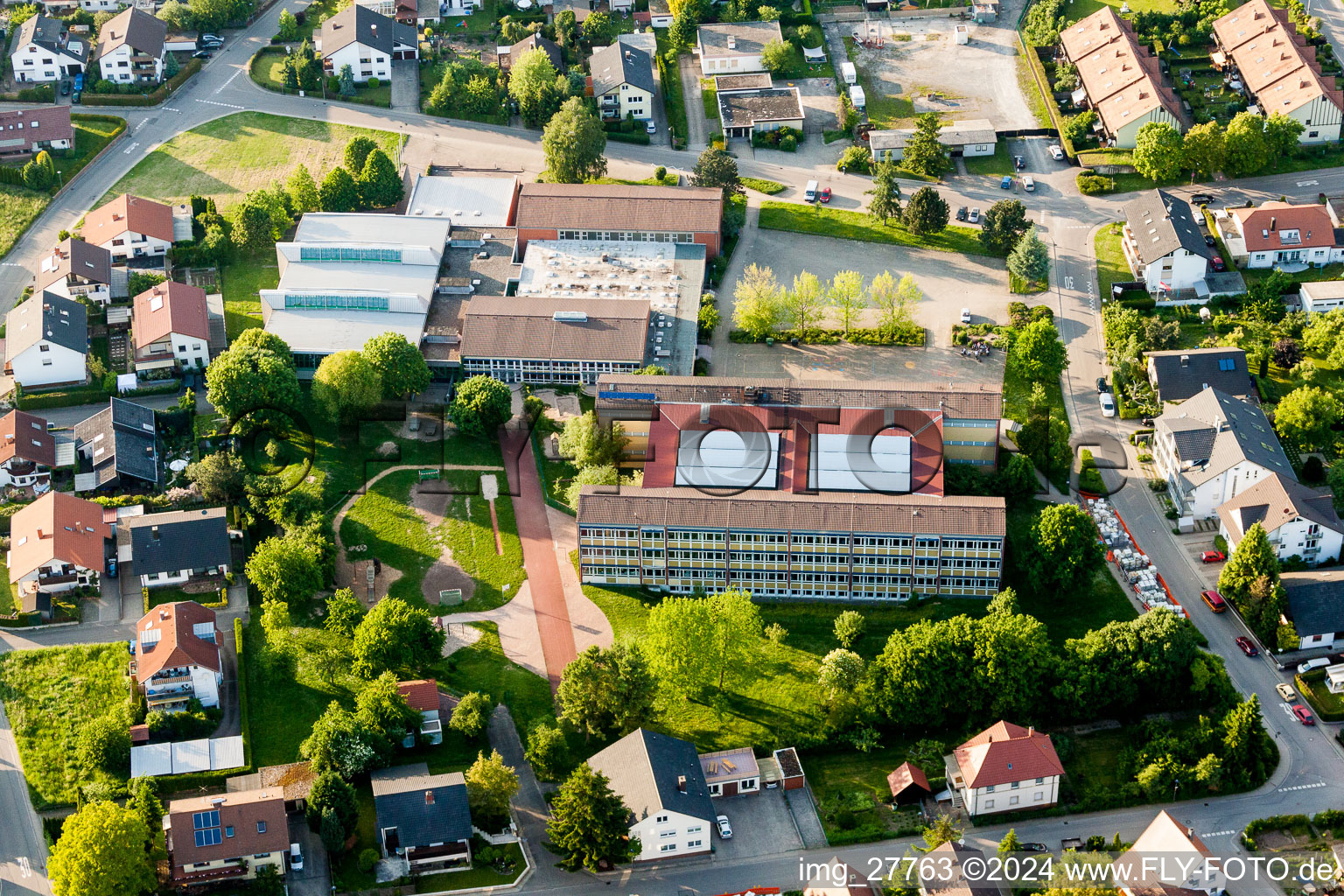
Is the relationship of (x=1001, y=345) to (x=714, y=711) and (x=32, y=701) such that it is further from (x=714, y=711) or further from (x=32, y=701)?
(x=32, y=701)

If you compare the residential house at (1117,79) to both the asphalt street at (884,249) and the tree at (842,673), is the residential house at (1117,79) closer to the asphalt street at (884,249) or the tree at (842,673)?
the asphalt street at (884,249)

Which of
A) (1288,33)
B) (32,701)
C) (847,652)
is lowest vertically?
(32,701)

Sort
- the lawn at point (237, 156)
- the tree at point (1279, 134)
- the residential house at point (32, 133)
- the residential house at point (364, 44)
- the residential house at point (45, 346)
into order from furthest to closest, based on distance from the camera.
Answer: the residential house at point (364, 44) → the residential house at point (32, 133) → the lawn at point (237, 156) → the tree at point (1279, 134) → the residential house at point (45, 346)

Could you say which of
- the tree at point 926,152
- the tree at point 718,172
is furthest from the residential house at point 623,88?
the tree at point 926,152

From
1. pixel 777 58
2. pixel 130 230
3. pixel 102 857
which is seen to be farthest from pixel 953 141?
pixel 102 857

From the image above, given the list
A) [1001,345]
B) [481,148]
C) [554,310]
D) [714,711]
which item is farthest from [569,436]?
[481,148]

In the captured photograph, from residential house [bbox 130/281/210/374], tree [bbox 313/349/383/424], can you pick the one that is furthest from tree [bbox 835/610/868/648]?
residential house [bbox 130/281/210/374]
